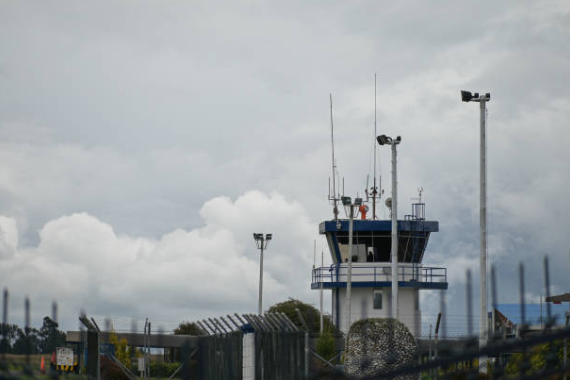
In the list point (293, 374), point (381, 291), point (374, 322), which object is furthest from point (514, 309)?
point (293, 374)

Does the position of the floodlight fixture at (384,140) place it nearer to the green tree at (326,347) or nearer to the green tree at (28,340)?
the green tree at (326,347)

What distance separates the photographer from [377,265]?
46219 mm

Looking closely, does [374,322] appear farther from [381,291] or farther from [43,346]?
[381,291]

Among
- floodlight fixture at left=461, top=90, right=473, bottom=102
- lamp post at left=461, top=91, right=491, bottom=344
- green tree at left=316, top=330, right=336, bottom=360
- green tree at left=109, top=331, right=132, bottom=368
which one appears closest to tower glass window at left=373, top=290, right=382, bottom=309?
green tree at left=316, top=330, right=336, bottom=360

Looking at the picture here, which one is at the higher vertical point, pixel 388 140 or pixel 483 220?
pixel 388 140

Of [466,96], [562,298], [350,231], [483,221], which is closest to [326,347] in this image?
[350,231]

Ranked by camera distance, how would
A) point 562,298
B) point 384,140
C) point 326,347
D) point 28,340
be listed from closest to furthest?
point 28,340 < point 562,298 < point 384,140 < point 326,347

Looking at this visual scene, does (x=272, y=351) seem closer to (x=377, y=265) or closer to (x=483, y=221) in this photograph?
(x=483, y=221)

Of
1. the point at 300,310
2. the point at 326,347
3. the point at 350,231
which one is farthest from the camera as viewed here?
the point at 300,310

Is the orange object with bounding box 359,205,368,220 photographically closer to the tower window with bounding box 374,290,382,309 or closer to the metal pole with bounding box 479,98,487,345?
the tower window with bounding box 374,290,382,309

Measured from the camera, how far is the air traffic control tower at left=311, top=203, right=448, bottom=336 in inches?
1821

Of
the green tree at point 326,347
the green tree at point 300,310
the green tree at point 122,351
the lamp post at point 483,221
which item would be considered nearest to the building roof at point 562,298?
the lamp post at point 483,221

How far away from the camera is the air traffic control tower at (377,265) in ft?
152

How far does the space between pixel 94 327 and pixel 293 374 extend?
9.85 meters
